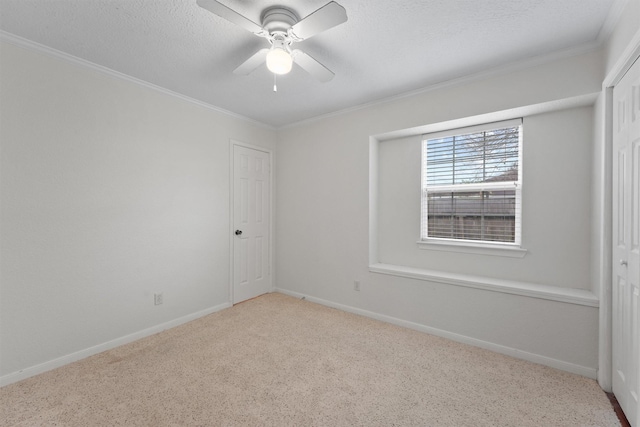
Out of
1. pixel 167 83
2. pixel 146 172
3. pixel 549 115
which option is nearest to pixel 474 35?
pixel 549 115

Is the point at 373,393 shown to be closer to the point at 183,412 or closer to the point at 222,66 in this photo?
the point at 183,412

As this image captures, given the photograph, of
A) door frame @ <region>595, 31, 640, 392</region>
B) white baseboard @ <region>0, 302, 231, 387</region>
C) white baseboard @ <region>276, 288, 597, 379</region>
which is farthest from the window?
white baseboard @ <region>0, 302, 231, 387</region>

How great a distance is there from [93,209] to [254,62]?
189cm

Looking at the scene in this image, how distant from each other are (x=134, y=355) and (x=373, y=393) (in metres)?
2.04

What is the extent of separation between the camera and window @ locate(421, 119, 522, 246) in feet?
8.73

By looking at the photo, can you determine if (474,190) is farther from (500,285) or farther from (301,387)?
(301,387)

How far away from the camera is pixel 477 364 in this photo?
227 centimetres

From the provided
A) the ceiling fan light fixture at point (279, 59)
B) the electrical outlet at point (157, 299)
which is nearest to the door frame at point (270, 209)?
the electrical outlet at point (157, 299)

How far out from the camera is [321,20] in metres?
1.54

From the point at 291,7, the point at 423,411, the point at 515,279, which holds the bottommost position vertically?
the point at 423,411

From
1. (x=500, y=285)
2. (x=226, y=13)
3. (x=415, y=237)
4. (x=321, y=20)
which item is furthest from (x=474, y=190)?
(x=226, y=13)

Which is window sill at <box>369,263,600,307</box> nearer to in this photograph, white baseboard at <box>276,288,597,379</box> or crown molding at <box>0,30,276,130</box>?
white baseboard at <box>276,288,597,379</box>

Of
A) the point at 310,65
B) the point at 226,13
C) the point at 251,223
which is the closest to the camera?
the point at 226,13

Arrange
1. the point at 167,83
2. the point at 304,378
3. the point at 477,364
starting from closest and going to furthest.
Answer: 1. the point at 304,378
2. the point at 477,364
3. the point at 167,83
